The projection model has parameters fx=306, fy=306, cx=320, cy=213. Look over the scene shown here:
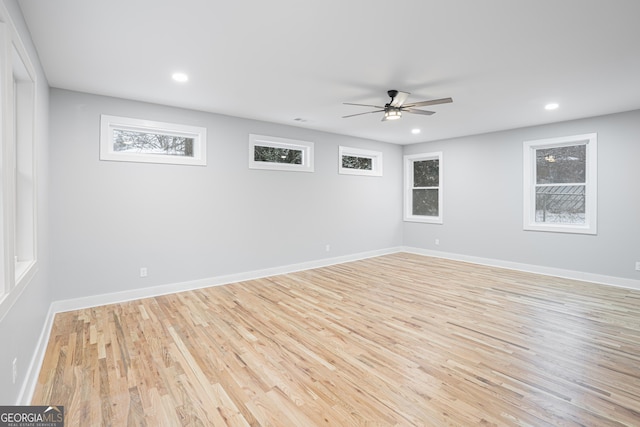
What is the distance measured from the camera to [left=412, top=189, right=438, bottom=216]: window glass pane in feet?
23.8

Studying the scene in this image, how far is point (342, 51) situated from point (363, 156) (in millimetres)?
4270

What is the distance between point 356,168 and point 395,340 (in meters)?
4.53

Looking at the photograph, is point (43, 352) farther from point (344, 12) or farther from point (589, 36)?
point (589, 36)

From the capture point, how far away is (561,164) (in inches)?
213

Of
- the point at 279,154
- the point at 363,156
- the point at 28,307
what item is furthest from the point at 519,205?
the point at 28,307

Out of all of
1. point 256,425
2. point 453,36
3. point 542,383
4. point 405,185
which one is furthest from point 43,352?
point 405,185

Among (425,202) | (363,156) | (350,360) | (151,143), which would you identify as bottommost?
(350,360)

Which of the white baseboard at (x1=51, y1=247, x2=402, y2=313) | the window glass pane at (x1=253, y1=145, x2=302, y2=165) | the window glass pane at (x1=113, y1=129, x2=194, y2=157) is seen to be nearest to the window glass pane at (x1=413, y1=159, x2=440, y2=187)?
the white baseboard at (x1=51, y1=247, x2=402, y2=313)

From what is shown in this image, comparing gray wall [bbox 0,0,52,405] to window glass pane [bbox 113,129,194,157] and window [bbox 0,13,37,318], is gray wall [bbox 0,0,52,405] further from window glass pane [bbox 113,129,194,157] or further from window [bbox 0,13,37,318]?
window glass pane [bbox 113,129,194,157]

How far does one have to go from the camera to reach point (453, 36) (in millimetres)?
2502

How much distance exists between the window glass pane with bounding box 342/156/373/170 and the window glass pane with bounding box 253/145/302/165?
3.98 ft

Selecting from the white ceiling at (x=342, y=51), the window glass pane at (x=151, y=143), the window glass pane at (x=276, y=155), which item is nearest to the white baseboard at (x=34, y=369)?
the window glass pane at (x=151, y=143)

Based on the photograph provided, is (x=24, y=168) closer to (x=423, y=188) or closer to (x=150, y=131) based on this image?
(x=150, y=131)

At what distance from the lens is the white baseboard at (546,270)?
4.67 m
